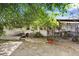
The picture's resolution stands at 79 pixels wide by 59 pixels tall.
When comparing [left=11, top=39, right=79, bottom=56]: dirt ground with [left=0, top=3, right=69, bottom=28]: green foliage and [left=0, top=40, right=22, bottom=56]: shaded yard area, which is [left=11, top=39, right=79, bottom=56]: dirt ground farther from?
[left=0, top=3, right=69, bottom=28]: green foliage

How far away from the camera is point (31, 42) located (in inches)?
128

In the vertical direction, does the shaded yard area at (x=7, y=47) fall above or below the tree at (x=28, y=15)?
below

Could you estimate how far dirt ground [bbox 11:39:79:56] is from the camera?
3.23 m

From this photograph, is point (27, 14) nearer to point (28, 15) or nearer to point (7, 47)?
point (28, 15)

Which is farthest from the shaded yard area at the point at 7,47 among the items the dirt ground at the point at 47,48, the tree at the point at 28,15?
the tree at the point at 28,15

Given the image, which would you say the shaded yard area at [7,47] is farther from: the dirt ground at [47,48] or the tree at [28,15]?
the tree at [28,15]

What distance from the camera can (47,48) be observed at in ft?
10.6

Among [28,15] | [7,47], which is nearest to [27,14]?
[28,15]

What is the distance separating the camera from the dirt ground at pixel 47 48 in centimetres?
323

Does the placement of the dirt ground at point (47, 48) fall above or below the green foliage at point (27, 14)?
below

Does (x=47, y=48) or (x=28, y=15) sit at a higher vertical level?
(x=28, y=15)

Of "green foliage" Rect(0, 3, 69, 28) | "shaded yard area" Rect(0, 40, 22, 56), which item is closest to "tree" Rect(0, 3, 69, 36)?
"green foliage" Rect(0, 3, 69, 28)

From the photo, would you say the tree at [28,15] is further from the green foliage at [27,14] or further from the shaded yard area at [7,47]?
the shaded yard area at [7,47]

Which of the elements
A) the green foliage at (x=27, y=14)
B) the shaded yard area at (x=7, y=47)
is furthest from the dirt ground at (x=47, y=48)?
the green foliage at (x=27, y=14)
